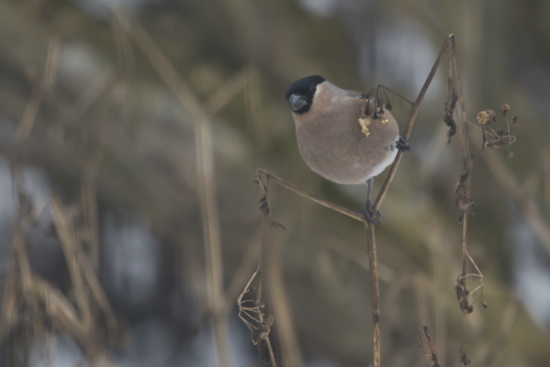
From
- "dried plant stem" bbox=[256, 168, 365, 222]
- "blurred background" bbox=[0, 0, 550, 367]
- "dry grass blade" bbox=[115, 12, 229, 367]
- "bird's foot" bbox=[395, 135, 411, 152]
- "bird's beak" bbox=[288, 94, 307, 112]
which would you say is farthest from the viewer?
"blurred background" bbox=[0, 0, 550, 367]

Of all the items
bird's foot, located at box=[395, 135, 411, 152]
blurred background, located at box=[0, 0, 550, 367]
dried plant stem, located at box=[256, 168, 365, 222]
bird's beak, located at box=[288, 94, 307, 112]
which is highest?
blurred background, located at box=[0, 0, 550, 367]

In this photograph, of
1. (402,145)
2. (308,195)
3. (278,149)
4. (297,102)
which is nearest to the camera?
(308,195)

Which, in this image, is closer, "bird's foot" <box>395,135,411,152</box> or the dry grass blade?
"bird's foot" <box>395,135,411,152</box>

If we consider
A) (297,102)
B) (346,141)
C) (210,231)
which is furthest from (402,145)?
(210,231)

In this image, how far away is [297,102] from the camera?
4.27 feet

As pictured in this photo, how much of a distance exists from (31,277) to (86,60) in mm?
1188

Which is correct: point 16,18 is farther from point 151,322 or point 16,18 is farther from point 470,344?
point 470,344

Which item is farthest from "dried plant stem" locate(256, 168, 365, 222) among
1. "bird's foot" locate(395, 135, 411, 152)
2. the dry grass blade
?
the dry grass blade

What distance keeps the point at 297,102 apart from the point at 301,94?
0.8 inches

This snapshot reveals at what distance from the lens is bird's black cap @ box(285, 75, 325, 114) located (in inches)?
51.4

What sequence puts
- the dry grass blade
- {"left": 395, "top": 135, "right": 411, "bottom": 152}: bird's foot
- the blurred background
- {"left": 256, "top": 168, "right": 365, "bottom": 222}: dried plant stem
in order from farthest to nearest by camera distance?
the blurred background < the dry grass blade < {"left": 395, "top": 135, "right": 411, "bottom": 152}: bird's foot < {"left": 256, "top": 168, "right": 365, "bottom": 222}: dried plant stem

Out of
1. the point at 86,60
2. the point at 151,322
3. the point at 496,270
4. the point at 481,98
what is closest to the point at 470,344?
the point at 496,270

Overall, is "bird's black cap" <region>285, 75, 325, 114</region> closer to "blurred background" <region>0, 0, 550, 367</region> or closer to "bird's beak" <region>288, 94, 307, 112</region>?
"bird's beak" <region>288, 94, 307, 112</region>

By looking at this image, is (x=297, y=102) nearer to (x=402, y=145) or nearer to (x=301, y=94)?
(x=301, y=94)
